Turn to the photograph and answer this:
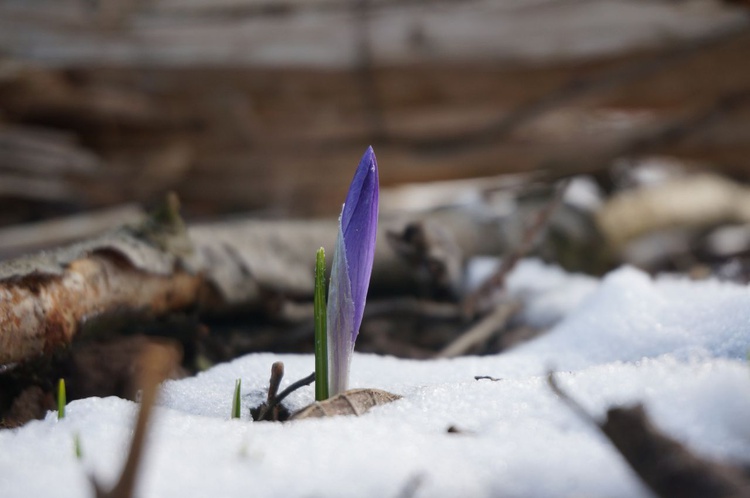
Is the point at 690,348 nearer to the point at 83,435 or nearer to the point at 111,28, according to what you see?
the point at 83,435

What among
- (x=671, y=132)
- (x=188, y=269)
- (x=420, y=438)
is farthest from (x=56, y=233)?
(x=671, y=132)

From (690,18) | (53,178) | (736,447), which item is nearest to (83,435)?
(736,447)

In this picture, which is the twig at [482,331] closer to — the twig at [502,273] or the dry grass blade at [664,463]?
the twig at [502,273]

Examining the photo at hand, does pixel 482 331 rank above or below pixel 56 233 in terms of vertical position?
below

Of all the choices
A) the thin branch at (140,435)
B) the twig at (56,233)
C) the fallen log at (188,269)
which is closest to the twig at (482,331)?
the fallen log at (188,269)

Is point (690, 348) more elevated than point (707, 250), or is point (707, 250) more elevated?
point (690, 348)

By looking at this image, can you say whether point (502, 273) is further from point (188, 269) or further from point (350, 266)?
point (350, 266)
